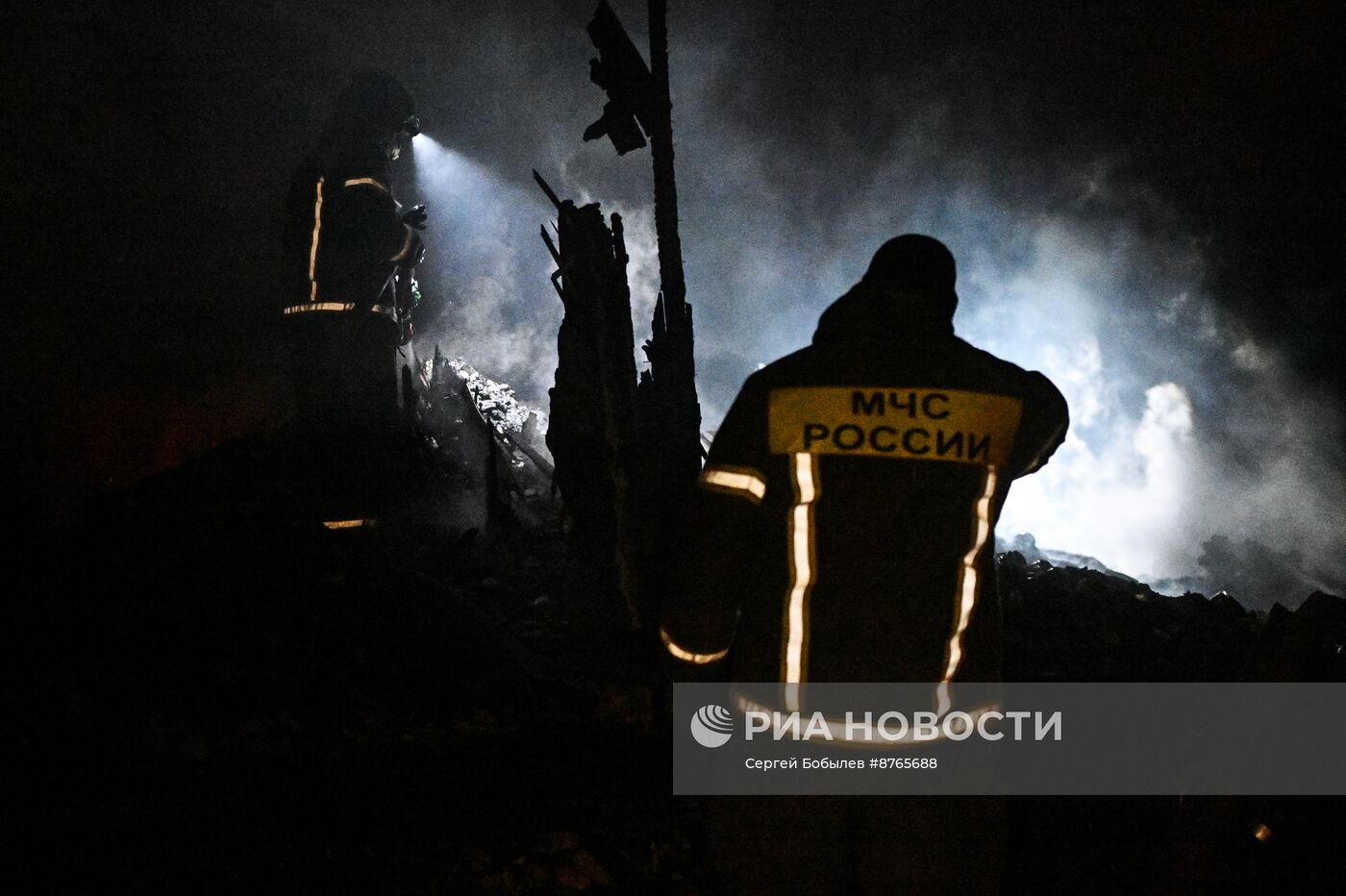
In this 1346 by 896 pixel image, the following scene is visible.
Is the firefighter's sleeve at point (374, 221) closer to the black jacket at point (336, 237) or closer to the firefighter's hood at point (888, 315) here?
the black jacket at point (336, 237)

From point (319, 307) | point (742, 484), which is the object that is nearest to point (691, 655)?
point (742, 484)

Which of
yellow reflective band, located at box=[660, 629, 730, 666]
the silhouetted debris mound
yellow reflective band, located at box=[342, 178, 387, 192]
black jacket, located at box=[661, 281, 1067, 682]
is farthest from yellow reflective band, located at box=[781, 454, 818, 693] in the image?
yellow reflective band, located at box=[342, 178, 387, 192]

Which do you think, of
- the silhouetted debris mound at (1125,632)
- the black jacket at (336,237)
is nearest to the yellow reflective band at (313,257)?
the black jacket at (336,237)

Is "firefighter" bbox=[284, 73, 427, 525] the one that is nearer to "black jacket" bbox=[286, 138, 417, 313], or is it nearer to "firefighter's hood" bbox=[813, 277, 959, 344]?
"black jacket" bbox=[286, 138, 417, 313]

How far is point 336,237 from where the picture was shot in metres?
6.34

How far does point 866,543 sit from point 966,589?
28 centimetres

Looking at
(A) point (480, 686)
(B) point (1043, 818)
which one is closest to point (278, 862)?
(A) point (480, 686)

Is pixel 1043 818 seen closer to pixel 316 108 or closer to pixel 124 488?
pixel 124 488

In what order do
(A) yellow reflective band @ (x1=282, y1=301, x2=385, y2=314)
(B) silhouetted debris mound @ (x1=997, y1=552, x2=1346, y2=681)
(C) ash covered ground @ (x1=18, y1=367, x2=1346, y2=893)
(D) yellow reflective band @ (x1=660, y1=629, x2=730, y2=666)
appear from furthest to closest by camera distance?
(A) yellow reflective band @ (x1=282, y1=301, x2=385, y2=314)
(B) silhouetted debris mound @ (x1=997, y1=552, x2=1346, y2=681)
(C) ash covered ground @ (x1=18, y1=367, x2=1346, y2=893)
(D) yellow reflective band @ (x1=660, y1=629, x2=730, y2=666)

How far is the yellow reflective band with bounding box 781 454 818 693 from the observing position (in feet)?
5.01

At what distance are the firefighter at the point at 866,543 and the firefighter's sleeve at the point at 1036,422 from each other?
7 cm

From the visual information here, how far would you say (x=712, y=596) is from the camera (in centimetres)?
160

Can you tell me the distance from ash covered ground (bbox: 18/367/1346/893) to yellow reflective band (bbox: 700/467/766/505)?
1779 millimetres

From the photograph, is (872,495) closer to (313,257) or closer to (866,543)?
(866,543)
